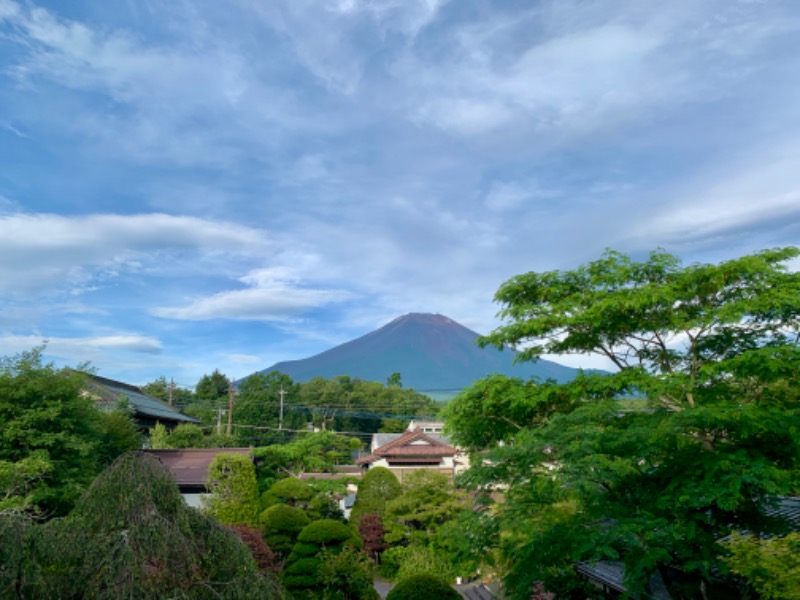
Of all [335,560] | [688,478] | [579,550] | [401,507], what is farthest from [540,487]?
[401,507]

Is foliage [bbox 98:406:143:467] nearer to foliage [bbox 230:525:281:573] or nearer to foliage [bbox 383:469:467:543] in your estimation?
foliage [bbox 230:525:281:573]

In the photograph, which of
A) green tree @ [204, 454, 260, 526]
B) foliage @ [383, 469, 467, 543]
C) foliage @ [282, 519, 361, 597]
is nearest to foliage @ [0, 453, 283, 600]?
foliage @ [282, 519, 361, 597]

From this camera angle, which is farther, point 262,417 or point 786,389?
point 262,417

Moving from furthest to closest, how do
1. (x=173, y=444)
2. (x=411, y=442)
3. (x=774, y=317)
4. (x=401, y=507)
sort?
(x=173, y=444), (x=411, y=442), (x=401, y=507), (x=774, y=317)

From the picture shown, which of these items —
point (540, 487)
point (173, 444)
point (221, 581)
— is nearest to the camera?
point (221, 581)

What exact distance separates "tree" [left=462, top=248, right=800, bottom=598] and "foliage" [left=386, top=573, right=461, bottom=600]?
390cm

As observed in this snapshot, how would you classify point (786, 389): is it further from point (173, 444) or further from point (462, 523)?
point (173, 444)

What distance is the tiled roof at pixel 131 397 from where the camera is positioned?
2817 centimetres

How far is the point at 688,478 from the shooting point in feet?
23.0

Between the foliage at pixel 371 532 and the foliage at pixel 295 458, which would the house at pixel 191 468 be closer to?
the foliage at pixel 295 458

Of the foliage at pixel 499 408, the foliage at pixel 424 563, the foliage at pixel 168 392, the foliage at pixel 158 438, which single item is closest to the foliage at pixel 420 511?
the foliage at pixel 424 563

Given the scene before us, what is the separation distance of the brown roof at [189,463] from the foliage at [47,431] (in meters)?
5.66

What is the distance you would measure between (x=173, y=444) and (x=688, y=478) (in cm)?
2893

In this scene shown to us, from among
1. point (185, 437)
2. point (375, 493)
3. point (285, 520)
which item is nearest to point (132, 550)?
point (285, 520)
